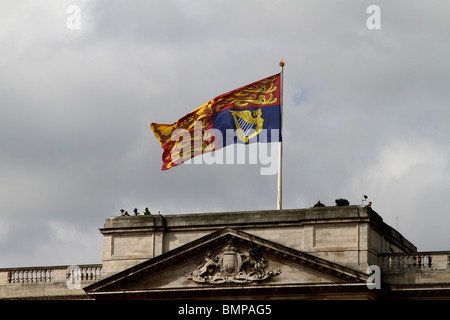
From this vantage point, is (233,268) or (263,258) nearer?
(263,258)

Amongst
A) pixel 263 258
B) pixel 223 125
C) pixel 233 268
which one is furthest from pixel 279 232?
pixel 223 125

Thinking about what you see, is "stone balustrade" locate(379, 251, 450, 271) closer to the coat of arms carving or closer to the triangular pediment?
the triangular pediment

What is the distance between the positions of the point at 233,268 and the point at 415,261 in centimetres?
1006

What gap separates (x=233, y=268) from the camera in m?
81.2

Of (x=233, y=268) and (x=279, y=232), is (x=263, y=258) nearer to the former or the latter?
(x=233, y=268)

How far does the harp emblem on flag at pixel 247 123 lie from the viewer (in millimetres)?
83062

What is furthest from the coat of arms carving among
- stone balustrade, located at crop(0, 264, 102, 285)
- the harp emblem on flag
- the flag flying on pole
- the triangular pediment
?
stone balustrade, located at crop(0, 264, 102, 285)

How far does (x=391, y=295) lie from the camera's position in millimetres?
79375

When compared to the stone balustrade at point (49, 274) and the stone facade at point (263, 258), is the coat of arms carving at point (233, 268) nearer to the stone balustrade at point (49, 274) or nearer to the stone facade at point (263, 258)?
the stone facade at point (263, 258)

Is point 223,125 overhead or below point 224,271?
overhead

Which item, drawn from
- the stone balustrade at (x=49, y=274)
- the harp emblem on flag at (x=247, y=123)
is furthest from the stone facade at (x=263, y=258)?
the harp emblem on flag at (x=247, y=123)

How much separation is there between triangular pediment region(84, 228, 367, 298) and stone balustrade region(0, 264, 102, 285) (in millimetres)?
3059
